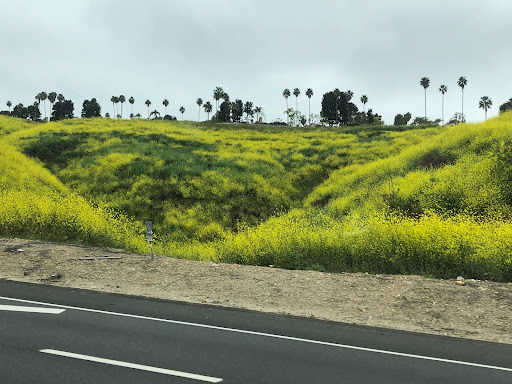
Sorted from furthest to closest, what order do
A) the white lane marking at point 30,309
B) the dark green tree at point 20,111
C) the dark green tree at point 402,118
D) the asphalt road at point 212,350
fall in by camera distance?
1. the dark green tree at point 20,111
2. the dark green tree at point 402,118
3. the white lane marking at point 30,309
4. the asphalt road at point 212,350

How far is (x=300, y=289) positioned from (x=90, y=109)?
143 metres

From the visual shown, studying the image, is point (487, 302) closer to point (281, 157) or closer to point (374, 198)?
point (374, 198)

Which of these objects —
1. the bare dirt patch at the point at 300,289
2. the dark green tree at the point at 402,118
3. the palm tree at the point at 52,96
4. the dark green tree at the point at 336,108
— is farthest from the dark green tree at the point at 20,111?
the bare dirt patch at the point at 300,289

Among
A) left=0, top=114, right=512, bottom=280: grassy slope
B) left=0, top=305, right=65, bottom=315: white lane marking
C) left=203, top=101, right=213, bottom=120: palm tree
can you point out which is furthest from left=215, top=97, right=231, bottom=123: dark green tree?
left=0, top=305, right=65, bottom=315: white lane marking

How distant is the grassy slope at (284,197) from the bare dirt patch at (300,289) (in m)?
1.97

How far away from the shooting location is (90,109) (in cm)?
13825

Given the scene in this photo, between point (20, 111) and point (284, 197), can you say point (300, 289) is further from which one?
point (20, 111)

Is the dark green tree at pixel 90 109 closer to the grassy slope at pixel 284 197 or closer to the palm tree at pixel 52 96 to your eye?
the palm tree at pixel 52 96

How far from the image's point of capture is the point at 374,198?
911 inches

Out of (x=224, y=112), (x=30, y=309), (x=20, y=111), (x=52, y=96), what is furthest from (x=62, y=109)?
(x=30, y=309)

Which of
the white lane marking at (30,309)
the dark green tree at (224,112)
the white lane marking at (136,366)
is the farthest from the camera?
the dark green tree at (224,112)

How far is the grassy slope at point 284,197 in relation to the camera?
13422 millimetres

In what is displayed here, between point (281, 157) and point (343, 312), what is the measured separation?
35.1 m

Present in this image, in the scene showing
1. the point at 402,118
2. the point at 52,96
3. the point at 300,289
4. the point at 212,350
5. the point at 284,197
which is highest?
the point at 52,96
